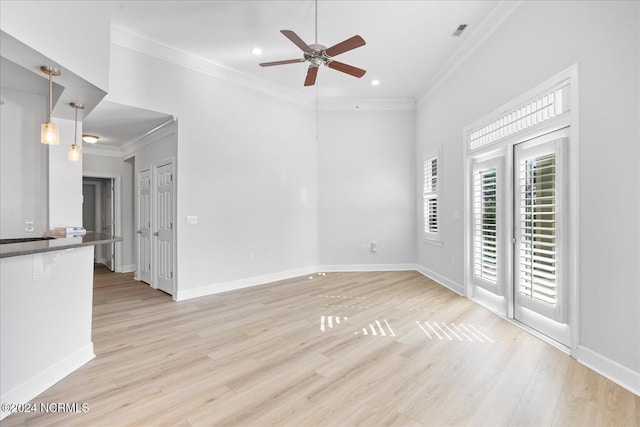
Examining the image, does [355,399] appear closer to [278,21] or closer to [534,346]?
[534,346]

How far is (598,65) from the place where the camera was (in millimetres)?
2373

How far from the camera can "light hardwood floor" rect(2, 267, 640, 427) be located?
192 cm

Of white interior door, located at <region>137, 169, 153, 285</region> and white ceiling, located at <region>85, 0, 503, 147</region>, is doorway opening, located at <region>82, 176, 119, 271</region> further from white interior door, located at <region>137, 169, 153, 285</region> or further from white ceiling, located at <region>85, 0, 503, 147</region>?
white ceiling, located at <region>85, 0, 503, 147</region>

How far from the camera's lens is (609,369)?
7.46 feet

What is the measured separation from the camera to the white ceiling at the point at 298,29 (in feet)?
11.4

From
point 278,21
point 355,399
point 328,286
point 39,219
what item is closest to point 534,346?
point 355,399

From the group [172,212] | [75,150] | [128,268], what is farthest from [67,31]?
[128,268]

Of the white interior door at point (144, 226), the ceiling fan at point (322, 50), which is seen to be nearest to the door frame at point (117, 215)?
the white interior door at point (144, 226)

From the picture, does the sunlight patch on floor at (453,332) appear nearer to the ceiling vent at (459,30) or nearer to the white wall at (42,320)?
the white wall at (42,320)

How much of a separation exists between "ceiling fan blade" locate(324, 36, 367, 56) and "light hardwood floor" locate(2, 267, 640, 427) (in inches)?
113

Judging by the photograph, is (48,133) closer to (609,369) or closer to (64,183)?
(64,183)

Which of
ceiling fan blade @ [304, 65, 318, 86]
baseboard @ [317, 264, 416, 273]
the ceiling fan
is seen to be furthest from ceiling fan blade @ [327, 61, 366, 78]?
baseboard @ [317, 264, 416, 273]

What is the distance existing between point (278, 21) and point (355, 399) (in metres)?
4.02

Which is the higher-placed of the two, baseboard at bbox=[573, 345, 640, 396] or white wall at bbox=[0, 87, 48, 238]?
white wall at bbox=[0, 87, 48, 238]
